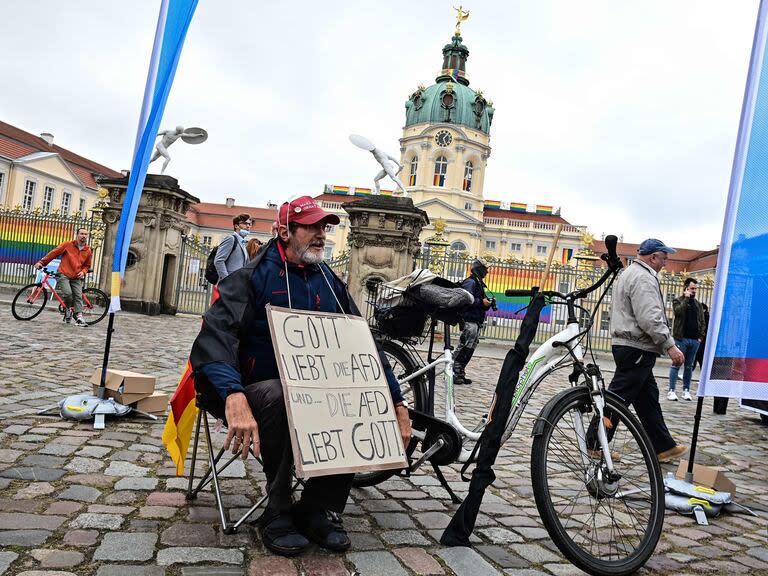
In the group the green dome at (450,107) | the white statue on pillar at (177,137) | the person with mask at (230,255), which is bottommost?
the person with mask at (230,255)

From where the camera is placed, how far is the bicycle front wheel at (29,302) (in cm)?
1281

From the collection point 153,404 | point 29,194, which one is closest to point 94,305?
point 153,404

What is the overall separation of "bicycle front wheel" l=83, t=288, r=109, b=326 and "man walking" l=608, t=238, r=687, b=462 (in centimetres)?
1063

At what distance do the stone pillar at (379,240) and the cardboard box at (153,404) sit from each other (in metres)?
10.4

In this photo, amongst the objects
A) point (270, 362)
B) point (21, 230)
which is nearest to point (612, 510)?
point (270, 362)

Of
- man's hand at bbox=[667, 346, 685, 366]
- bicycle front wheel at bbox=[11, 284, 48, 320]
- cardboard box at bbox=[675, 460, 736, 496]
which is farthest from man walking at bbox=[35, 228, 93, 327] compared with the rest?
cardboard box at bbox=[675, 460, 736, 496]

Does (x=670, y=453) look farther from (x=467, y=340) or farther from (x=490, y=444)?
(x=467, y=340)

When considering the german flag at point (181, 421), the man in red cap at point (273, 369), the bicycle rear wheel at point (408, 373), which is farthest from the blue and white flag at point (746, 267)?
the german flag at point (181, 421)

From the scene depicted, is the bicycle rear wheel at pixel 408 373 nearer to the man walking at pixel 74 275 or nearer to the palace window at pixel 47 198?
the man walking at pixel 74 275

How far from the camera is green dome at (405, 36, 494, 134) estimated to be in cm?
8025

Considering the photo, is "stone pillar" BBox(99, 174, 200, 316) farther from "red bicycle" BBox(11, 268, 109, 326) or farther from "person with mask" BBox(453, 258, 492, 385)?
"person with mask" BBox(453, 258, 492, 385)

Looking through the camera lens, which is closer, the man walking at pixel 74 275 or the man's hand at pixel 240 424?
the man's hand at pixel 240 424

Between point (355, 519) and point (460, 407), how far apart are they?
411 cm

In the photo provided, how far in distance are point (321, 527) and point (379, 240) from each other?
13.2 meters
